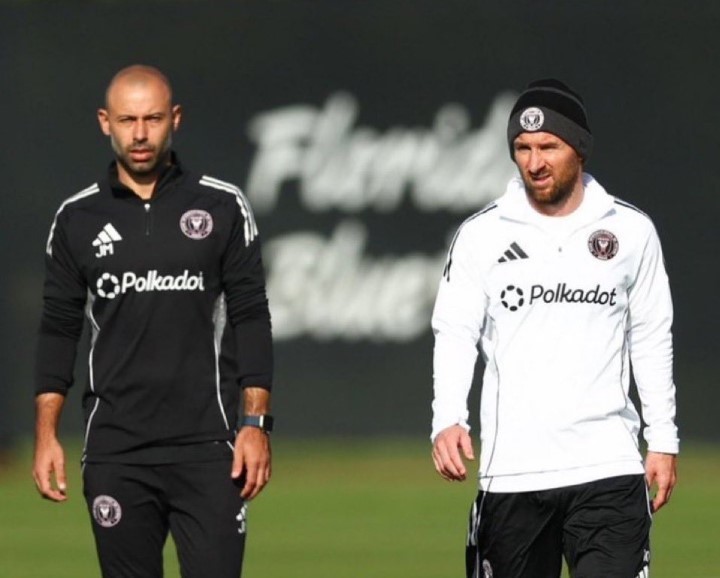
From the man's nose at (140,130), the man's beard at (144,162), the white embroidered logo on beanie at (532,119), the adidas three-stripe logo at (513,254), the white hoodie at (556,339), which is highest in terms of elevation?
the white embroidered logo on beanie at (532,119)

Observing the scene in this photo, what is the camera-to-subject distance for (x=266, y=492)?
14055 millimetres

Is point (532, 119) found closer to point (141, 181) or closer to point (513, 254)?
point (513, 254)

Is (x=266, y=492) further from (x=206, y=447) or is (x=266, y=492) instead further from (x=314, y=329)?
(x=206, y=447)

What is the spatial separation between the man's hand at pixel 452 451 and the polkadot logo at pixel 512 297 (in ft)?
1.40

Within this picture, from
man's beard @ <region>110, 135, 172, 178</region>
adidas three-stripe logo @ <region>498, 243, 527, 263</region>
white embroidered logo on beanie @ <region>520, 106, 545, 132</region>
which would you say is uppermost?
white embroidered logo on beanie @ <region>520, 106, 545, 132</region>

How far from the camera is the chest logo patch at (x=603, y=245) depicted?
265 inches

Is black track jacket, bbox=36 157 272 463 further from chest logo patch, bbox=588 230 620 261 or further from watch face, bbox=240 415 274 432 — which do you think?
chest logo patch, bbox=588 230 620 261

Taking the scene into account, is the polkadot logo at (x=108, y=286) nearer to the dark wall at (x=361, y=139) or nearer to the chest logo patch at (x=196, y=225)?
the chest logo patch at (x=196, y=225)

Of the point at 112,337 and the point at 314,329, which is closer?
the point at 112,337

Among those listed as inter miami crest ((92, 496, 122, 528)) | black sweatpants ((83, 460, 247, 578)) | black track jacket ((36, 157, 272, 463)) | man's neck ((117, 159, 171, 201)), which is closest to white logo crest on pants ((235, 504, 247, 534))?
black sweatpants ((83, 460, 247, 578))

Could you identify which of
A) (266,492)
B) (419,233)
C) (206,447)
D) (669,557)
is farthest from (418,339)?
(206,447)

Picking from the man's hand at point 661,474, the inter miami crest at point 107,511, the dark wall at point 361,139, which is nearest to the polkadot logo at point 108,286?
the inter miami crest at point 107,511

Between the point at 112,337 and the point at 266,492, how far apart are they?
732 centimetres

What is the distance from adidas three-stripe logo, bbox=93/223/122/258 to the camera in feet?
22.5
